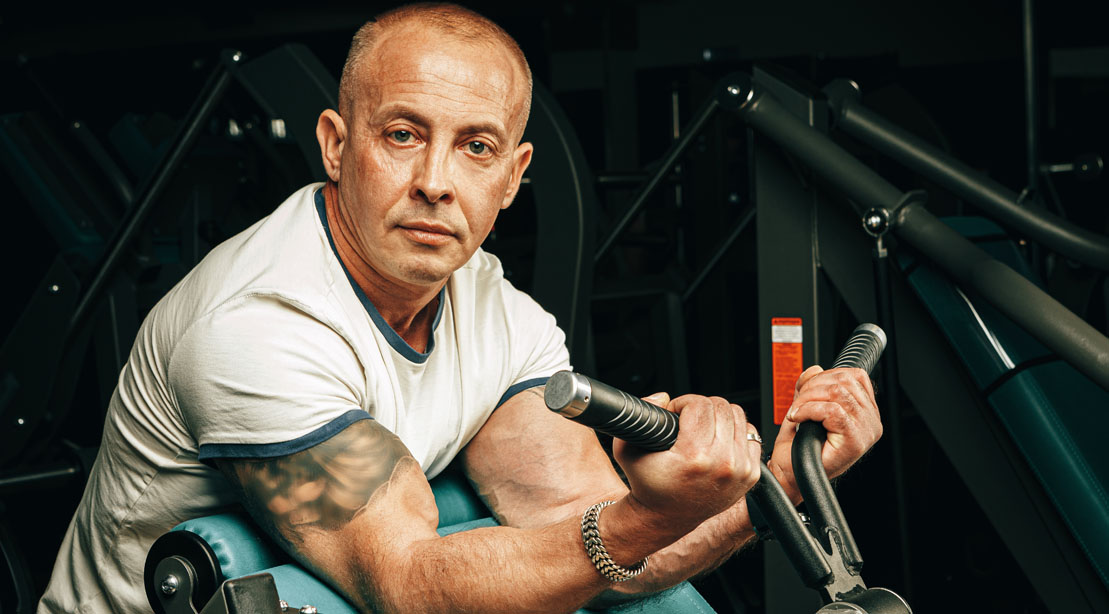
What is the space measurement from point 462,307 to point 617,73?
5.18m

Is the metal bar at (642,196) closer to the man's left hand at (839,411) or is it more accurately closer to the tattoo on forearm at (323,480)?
the man's left hand at (839,411)

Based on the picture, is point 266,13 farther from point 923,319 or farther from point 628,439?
point 628,439

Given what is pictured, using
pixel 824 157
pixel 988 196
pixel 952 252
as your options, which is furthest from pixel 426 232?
pixel 988 196

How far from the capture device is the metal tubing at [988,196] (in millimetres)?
2000

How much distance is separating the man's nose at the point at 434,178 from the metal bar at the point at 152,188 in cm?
124

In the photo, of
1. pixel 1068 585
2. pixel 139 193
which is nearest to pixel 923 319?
pixel 1068 585

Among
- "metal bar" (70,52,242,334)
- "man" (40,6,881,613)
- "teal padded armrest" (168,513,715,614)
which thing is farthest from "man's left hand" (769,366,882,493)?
"metal bar" (70,52,242,334)

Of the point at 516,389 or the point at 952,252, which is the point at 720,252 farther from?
the point at 516,389

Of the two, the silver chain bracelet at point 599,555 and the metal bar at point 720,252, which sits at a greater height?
the metal bar at point 720,252

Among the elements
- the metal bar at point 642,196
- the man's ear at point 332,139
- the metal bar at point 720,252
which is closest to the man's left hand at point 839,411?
the man's ear at point 332,139

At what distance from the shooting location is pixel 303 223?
1235 mm

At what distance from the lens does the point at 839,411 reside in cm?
109

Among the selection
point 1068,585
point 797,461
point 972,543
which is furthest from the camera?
point 972,543

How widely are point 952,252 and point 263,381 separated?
1.19 m
